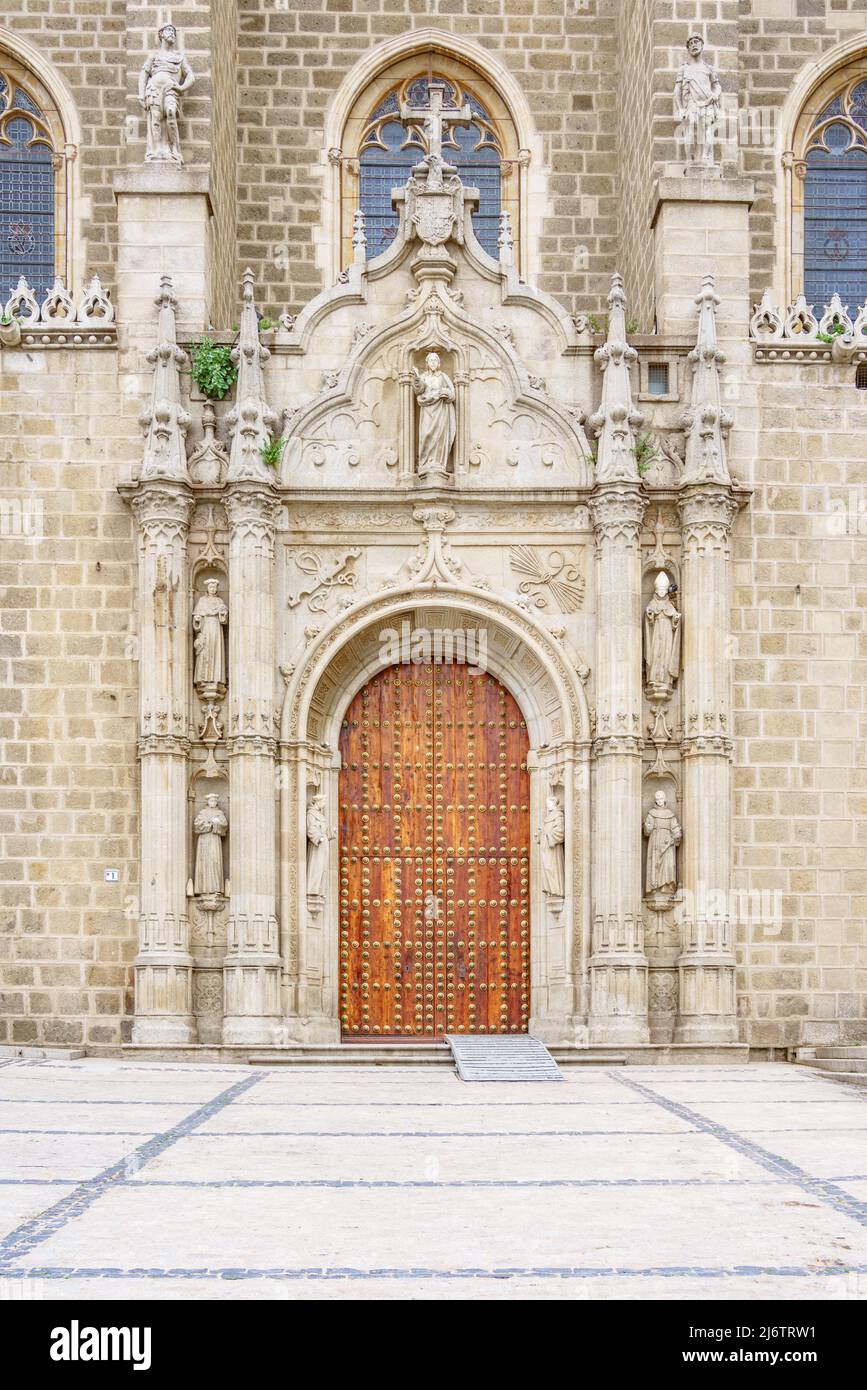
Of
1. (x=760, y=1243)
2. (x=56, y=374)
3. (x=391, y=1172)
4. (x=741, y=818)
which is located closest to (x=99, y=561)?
(x=56, y=374)

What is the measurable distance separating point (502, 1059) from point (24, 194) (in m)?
13.3

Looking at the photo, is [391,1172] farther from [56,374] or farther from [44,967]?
[56,374]

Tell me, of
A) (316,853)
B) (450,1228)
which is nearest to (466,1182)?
(450,1228)

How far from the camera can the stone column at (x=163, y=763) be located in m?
18.7

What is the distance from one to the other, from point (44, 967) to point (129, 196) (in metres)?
8.08

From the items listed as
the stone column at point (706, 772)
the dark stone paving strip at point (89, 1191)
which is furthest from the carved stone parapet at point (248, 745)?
the dark stone paving strip at point (89, 1191)

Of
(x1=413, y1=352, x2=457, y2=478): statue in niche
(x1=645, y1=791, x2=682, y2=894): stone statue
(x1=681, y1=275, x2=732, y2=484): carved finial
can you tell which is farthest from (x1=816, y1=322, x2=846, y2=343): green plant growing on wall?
(x1=645, y1=791, x2=682, y2=894): stone statue

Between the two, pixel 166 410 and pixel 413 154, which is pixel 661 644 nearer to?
pixel 166 410

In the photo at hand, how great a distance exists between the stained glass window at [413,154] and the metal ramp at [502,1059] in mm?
10832

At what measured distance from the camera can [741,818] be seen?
766 inches

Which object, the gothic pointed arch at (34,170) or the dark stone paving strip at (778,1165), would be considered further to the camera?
the gothic pointed arch at (34,170)

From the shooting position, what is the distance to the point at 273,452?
1945 cm

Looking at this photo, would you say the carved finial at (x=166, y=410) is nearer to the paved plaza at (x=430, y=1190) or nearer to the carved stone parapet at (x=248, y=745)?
the carved stone parapet at (x=248, y=745)

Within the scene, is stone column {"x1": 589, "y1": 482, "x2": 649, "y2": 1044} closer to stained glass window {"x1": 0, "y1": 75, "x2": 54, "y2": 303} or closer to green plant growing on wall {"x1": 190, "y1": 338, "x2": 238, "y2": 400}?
green plant growing on wall {"x1": 190, "y1": 338, "x2": 238, "y2": 400}
